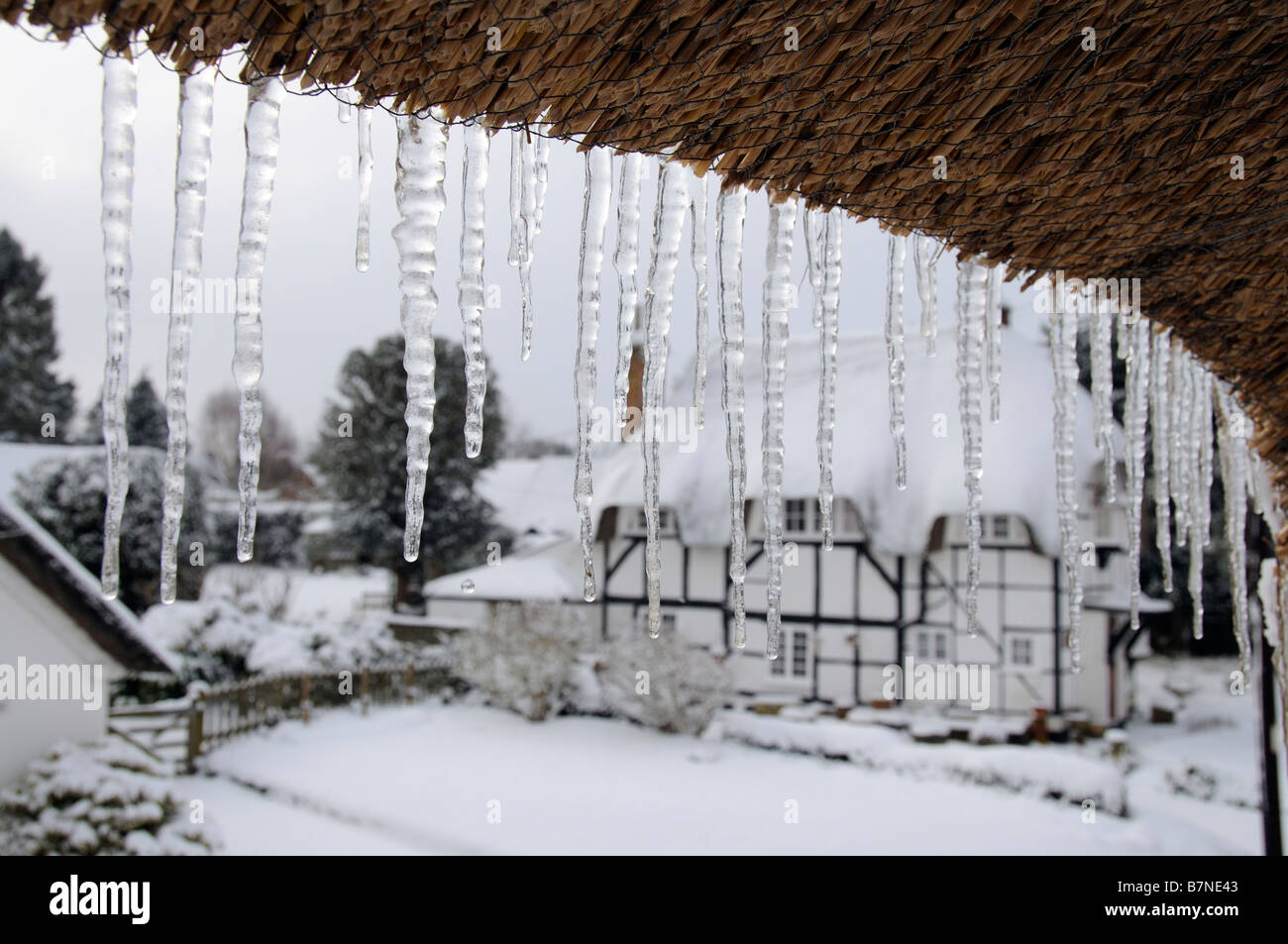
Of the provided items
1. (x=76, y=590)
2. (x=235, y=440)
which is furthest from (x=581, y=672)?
(x=235, y=440)

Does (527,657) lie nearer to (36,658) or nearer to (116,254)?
(36,658)

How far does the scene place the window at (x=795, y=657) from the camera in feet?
39.4

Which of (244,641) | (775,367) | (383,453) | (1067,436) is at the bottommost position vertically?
(244,641)

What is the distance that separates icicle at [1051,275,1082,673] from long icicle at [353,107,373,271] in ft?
5.72

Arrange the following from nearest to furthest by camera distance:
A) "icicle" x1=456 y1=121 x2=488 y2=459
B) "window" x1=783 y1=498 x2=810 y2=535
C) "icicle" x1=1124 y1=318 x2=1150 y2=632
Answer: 1. "icicle" x1=456 y1=121 x2=488 y2=459
2. "icicle" x1=1124 y1=318 x2=1150 y2=632
3. "window" x1=783 y1=498 x2=810 y2=535

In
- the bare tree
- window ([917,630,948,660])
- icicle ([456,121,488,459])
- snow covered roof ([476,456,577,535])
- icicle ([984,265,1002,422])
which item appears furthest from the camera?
the bare tree

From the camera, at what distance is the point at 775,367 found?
177cm

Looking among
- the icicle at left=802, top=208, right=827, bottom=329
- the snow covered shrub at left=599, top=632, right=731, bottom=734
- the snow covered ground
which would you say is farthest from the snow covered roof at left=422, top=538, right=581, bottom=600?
the icicle at left=802, top=208, right=827, bottom=329

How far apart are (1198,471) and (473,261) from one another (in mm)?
2697

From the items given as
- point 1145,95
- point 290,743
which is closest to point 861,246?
point 1145,95

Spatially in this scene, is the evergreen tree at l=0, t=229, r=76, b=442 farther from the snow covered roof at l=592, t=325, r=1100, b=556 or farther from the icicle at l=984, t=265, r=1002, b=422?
the icicle at l=984, t=265, r=1002, b=422

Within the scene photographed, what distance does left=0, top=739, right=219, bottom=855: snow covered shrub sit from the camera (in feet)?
17.3

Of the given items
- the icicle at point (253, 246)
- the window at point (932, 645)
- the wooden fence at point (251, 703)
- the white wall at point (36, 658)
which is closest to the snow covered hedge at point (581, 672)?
the wooden fence at point (251, 703)

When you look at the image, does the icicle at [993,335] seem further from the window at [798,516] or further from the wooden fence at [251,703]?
the window at [798,516]
